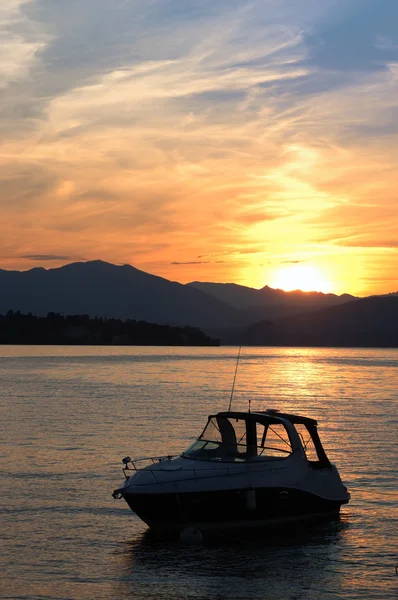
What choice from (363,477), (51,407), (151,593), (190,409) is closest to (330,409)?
(190,409)

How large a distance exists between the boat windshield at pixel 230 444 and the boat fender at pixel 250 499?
1012 mm

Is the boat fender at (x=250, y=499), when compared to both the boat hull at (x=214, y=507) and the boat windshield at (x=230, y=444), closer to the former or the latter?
the boat hull at (x=214, y=507)

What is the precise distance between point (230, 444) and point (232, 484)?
1816 mm

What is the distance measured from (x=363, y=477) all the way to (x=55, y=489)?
12.2m

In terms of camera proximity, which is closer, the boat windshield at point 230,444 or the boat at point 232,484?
the boat at point 232,484

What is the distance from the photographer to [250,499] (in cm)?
2364

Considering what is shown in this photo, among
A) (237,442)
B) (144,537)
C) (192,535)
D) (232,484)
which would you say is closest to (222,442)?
(237,442)

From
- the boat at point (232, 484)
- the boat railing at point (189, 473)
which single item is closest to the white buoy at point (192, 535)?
the boat at point (232, 484)

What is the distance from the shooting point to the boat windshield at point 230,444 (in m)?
24.5

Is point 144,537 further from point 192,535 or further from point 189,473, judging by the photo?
point 189,473

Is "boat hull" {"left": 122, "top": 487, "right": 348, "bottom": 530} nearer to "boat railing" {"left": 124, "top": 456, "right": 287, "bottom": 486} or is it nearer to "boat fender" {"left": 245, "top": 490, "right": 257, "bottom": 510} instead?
"boat fender" {"left": 245, "top": 490, "right": 257, "bottom": 510}

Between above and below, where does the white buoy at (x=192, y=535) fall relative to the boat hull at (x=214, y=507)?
below

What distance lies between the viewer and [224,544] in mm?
23500

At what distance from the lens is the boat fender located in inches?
928
